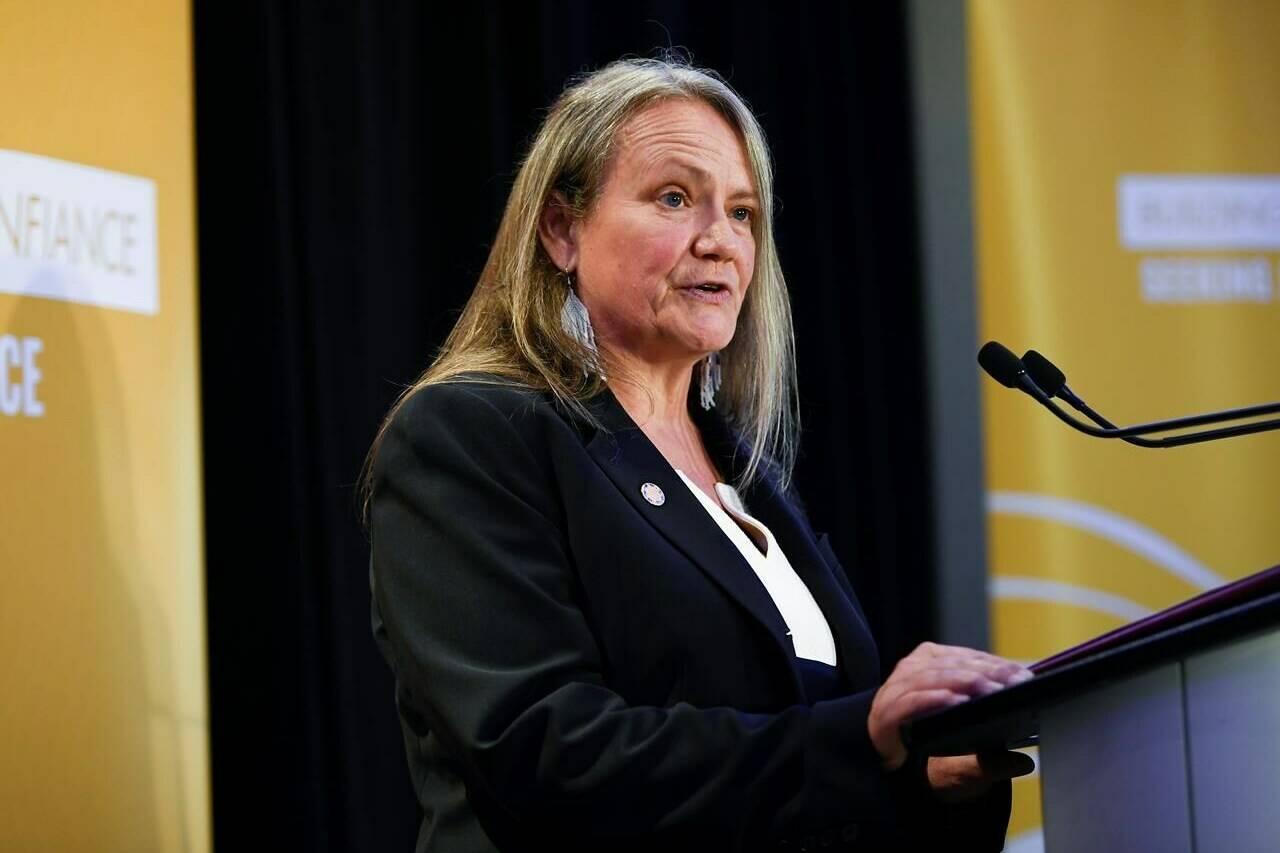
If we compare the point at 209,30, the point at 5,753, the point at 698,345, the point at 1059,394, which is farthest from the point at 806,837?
the point at 209,30

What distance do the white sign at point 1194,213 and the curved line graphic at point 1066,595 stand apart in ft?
2.61

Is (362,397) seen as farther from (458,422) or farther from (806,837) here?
(806,837)

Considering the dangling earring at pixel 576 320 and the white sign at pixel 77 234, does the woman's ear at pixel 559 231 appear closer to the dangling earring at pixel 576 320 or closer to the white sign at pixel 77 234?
the dangling earring at pixel 576 320

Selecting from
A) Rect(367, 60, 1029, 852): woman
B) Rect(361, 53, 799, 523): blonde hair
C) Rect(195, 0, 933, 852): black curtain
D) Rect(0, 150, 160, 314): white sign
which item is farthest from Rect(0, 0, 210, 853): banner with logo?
Rect(367, 60, 1029, 852): woman

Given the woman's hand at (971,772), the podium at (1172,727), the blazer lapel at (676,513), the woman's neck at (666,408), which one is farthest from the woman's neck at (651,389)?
the podium at (1172,727)

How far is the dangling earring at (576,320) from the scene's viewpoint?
1.96 m

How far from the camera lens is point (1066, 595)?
3.66m

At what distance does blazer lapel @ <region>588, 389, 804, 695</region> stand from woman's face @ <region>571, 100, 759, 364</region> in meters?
0.17

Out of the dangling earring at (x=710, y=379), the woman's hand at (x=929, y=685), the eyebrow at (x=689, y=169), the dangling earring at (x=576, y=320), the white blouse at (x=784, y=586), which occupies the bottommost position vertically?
the woman's hand at (x=929, y=685)

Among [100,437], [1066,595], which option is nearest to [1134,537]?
[1066,595]

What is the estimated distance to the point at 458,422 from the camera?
169 centimetres

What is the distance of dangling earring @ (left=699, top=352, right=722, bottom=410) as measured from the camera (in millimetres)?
2223

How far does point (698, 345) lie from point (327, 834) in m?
1.51

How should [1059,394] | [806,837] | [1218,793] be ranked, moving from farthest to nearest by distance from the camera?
1. [1059,394]
2. [806,837]
3. [1218,793]
